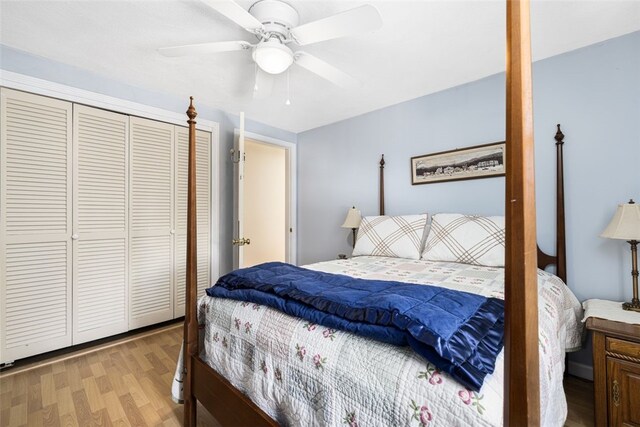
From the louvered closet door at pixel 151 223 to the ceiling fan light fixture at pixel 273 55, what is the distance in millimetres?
1638

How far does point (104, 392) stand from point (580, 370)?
10.4ft

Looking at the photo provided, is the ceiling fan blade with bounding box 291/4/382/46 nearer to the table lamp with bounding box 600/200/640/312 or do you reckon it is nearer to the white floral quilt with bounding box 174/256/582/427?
the white floral quilt with bounding box 174/256/582/427

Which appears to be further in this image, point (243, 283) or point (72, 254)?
point (72, 254)

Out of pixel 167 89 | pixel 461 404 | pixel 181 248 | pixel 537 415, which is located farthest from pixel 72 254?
pixel 537 415

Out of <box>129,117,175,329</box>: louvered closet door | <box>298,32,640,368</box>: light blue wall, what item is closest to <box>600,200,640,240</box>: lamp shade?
<box>298,32,640,368</box>: light blue wall

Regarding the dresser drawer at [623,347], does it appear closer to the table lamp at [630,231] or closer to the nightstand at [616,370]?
the nightstand at [616,370]

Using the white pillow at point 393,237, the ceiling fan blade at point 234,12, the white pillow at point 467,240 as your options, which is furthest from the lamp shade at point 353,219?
the ceiling fan blade at point 234,12

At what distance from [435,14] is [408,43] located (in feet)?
0.94

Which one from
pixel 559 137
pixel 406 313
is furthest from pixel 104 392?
pixel 559 137

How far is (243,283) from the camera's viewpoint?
1.38m

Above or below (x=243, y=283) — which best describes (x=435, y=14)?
above

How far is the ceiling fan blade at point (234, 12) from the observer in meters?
1.23

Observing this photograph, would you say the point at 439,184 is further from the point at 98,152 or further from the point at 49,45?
the point at 49,45

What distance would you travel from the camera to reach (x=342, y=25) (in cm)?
131
